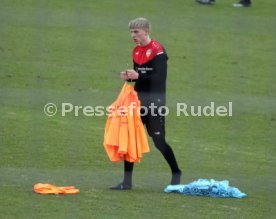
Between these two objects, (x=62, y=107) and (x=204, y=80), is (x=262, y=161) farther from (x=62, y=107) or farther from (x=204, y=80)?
(x=204, y=80)

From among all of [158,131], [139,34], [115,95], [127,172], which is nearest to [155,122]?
[158,131]

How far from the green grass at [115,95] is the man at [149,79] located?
43 cm

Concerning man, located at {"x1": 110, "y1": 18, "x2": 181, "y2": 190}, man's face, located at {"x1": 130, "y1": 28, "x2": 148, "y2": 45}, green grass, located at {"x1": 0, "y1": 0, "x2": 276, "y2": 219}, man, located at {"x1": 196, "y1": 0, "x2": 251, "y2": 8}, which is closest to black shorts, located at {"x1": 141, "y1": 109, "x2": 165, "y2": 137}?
man, located at {"x1": 110, "y1": 18, "x2": 181, "y2": 190}

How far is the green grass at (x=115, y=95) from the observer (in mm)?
7637

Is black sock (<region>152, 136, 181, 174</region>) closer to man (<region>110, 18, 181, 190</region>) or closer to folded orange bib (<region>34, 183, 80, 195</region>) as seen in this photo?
man (<region>110, 18, 181, 190</region>)

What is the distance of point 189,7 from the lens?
18250 millimetres

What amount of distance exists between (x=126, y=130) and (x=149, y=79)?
0.50 metres

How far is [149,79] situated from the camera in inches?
311

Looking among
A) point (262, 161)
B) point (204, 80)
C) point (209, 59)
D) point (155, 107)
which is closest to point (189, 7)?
point (209, 59)

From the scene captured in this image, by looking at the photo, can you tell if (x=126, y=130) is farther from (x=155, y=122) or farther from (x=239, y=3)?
(x=239, y=3)

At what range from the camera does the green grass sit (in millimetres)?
7637

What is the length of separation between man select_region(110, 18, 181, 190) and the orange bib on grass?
9 cm

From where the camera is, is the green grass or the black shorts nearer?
the green grass

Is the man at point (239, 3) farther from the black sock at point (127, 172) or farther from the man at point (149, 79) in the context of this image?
the black sock at point (127, 172)
